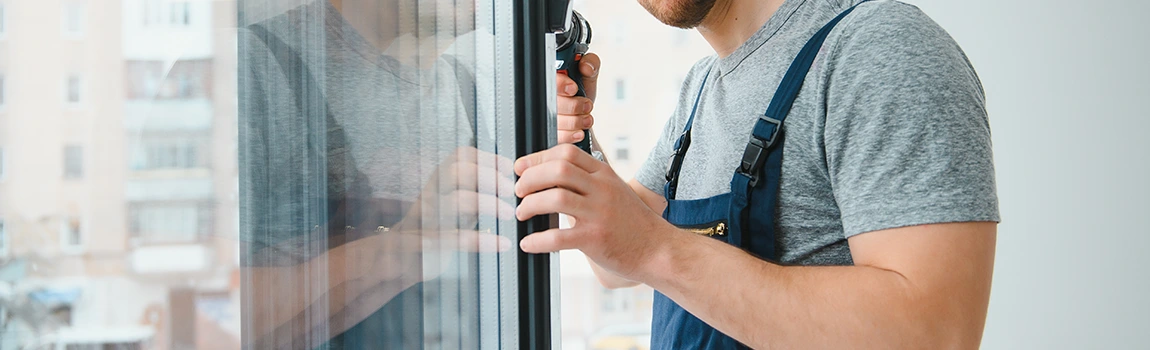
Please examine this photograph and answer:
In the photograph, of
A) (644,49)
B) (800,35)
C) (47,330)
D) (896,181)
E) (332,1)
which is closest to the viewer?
(47,330)

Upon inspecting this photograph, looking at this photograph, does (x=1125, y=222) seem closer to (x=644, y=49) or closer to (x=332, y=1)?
(x=644, y=49)

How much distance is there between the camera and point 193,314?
1.13 ft

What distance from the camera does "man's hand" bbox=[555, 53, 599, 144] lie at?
2.90 feet

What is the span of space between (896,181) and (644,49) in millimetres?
1815

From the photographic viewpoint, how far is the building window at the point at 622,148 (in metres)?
2.42

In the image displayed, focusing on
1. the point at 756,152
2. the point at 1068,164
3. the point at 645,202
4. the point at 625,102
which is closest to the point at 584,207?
the point at 756,152

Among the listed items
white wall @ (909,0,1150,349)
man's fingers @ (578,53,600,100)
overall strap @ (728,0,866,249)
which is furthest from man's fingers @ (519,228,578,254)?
white wall @ (909,0,1150,349)

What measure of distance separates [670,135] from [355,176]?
2.37 ft

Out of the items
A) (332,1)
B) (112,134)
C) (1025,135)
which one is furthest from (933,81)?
(1025,135)

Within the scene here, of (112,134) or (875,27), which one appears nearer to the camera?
(112,134)

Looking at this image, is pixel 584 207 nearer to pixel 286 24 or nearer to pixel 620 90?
pixel 286 24

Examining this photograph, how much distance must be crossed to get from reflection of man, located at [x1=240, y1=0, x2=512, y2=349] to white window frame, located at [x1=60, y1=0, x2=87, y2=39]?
0.09 meters

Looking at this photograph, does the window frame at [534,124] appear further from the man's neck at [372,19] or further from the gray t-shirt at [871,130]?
the gray t-shirt at [871,130]

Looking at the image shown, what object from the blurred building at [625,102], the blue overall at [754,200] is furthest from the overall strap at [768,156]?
the blurred building at [625,102]
